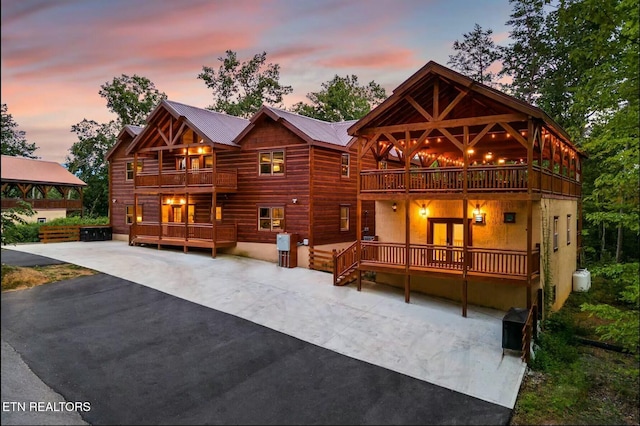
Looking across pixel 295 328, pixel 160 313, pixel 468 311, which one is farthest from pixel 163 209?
pixel 468 311

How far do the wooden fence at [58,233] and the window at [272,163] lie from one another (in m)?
14.0

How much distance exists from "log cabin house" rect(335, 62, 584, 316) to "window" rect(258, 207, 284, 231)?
529 centimetres

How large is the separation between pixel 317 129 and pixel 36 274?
13569 millimetres

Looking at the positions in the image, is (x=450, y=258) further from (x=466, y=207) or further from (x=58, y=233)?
(x=58, y=233)

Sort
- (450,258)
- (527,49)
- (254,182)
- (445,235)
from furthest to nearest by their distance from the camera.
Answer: (527,49)
(254,182)
(445,235)
(450,258)

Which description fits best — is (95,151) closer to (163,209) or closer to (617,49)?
(163,209)

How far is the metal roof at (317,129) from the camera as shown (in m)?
18.5

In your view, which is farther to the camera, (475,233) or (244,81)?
(244,81)

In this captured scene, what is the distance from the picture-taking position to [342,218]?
67.1ft

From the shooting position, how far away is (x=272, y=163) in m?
19.3

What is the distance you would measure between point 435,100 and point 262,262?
1060 centimetres

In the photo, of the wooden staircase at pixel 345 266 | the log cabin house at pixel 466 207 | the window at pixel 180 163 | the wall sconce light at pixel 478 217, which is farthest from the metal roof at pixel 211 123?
the wall sconce light at pixel 478 217

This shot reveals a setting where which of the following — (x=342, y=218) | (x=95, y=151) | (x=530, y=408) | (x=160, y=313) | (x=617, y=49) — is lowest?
(x=530, y=408)

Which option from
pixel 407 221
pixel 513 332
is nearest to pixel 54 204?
pixel 407 221
